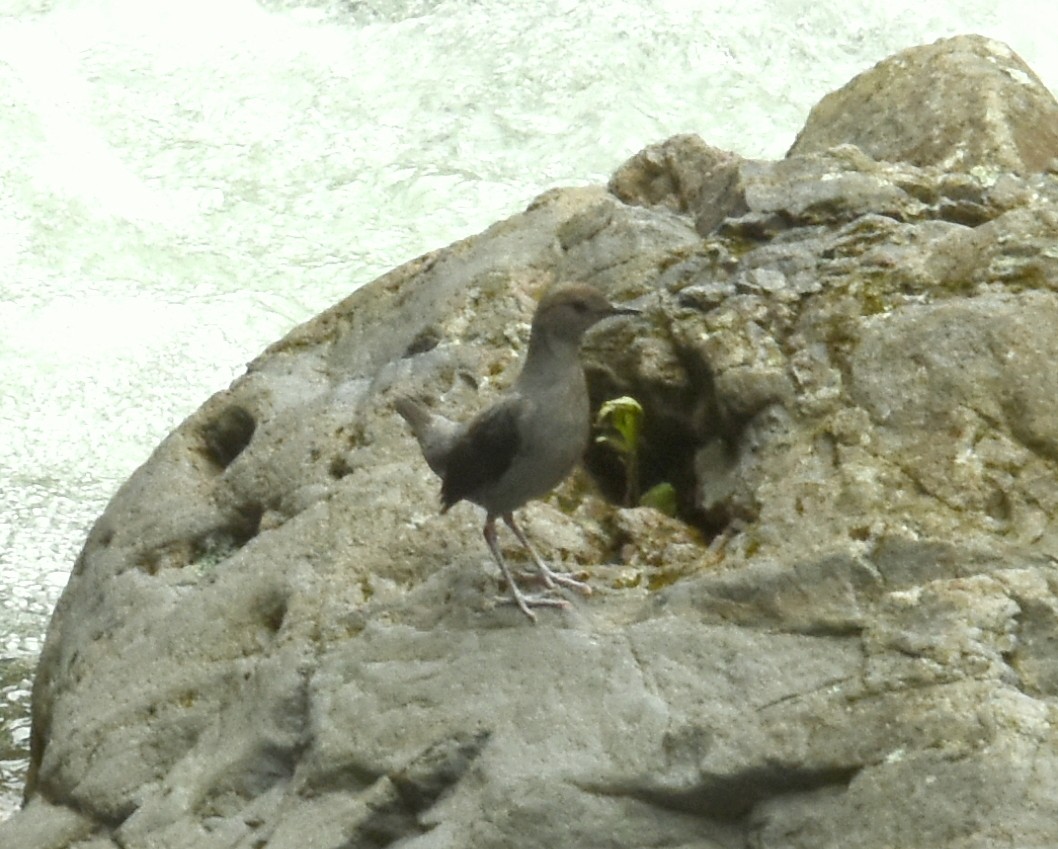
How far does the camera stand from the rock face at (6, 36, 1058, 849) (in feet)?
12.7

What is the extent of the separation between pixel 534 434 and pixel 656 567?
1.57ft

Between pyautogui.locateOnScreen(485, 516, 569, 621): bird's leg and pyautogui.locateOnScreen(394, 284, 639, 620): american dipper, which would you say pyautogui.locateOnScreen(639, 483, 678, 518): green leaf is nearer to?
pyautogui.locateOnScreen(394, 284, 639, 620): american dipper

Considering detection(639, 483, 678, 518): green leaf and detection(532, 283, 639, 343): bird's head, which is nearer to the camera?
detection(532, 283, 639, 343): bird's head

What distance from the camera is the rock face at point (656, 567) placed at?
3.88m

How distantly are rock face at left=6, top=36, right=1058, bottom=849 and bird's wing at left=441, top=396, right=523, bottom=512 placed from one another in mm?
225

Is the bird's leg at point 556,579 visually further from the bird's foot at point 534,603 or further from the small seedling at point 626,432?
the small seedling at point 626,432

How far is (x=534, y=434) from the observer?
455 cm

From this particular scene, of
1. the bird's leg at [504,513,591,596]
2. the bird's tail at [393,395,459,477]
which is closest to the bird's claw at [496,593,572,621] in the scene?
the bird's leg at [504,513,591,596]

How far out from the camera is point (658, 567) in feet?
15.2

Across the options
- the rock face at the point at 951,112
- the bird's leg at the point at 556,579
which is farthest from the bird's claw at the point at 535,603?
the rock face at the point at 951,112

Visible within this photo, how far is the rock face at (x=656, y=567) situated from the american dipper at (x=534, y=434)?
0.67ft

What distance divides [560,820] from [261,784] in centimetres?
93

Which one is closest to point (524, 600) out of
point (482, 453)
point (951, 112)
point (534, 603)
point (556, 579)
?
point (534, 603)

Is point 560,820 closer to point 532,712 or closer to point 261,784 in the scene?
point 532,712
